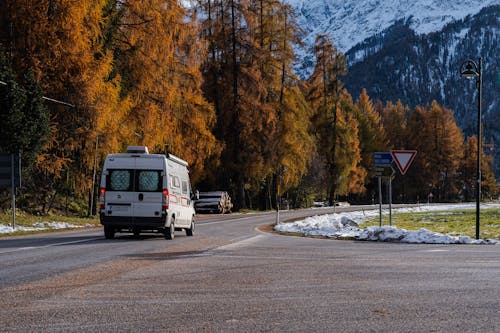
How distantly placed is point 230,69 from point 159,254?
3665 centimetres

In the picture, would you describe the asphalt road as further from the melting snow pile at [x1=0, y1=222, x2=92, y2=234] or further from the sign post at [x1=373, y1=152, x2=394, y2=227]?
the sign post at [x1=373, y1=152, x2=394, y2=227]

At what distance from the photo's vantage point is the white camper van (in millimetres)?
18234

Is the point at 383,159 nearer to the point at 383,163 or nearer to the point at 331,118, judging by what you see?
the point at 383,163

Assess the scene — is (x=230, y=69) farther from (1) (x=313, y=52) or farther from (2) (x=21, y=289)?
(2) (x=21, y=289)

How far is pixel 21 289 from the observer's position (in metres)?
8.11

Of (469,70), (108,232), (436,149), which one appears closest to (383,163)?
(469,70)

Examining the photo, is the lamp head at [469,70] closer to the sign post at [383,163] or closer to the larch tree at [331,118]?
the sign post at [383,163]

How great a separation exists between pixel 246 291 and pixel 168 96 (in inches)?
1018

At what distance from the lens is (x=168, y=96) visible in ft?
109

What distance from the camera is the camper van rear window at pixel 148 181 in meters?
18.4

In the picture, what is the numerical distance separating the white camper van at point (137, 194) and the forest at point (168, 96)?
21.3ft

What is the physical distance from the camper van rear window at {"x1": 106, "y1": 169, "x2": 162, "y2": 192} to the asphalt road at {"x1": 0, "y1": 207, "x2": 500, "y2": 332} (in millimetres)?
4688

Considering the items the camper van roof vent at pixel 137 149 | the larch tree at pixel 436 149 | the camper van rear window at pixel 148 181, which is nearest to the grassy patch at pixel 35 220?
the camper van roof vent at pixel 137 149

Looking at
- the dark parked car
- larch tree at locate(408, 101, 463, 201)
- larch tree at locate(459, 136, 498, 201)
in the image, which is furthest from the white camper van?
larch tree at locate(459, 136, 498, 201)
